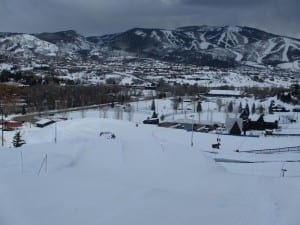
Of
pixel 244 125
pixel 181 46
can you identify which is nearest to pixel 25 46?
pixel 181 46

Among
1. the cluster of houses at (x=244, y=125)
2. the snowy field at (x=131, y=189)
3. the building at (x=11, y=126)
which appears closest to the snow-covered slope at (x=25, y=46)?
the building at (x=11, y=126)

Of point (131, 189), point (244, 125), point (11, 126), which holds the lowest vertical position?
point (11, 126)

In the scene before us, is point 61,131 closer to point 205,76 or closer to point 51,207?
point 51,207

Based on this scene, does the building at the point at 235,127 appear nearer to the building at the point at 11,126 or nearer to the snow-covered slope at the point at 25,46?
the building at the point at 11,126

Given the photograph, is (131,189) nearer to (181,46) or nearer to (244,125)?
(244,125)

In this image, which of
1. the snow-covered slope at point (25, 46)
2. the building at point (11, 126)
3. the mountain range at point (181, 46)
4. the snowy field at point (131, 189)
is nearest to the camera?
the snowy field at point (131, 189)

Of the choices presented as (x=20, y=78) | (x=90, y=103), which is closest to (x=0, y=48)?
(x=20, y=78)

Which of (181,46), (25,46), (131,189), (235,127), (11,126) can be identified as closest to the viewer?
(131,189)

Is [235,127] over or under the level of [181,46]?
under

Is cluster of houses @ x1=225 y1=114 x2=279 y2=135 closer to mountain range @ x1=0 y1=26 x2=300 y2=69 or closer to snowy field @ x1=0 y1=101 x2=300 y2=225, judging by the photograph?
snowy field @ x1=0 y1=101 x2=300 y2=225
